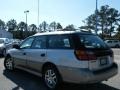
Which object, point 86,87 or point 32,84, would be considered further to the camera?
point 32,84

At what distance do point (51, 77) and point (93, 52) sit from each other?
58.3 inches

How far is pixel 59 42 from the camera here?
702 cm

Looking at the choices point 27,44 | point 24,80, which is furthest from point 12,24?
point 24,80

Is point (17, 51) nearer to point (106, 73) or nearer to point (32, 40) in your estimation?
point (32, 40)

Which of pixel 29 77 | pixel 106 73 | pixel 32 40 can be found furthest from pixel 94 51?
pixel 29 77

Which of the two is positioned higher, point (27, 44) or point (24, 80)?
point (27, 44)

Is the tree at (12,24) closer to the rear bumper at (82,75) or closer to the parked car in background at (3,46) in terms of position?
the parked car in background at (3,46)

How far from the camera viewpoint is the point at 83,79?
6273 millimetres

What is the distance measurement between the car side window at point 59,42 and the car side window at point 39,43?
0.89 feet

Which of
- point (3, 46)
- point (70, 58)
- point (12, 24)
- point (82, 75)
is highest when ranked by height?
point (12, 24)

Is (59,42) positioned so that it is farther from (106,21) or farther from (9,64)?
(106,21)

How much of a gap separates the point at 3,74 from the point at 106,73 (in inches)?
169

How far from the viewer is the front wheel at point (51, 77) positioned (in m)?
6.88

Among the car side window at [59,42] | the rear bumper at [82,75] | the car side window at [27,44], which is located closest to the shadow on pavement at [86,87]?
the rear bumper at [82,75]
